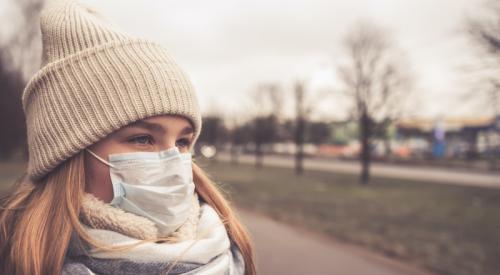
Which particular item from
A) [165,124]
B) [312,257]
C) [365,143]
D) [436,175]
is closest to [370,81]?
[365,143]

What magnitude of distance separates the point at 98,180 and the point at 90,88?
1.13 ft

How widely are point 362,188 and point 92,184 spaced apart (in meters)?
15.9

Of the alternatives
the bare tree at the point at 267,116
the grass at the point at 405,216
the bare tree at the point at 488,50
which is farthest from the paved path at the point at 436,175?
the bare tree at the point at 488,50

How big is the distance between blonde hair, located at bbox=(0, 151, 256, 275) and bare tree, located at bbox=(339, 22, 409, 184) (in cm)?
1788

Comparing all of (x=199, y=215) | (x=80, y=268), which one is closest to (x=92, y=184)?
(x=80, y=268)

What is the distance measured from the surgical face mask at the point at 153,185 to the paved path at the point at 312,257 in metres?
4.27

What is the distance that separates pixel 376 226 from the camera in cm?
884

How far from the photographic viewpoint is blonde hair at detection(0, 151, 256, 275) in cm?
124

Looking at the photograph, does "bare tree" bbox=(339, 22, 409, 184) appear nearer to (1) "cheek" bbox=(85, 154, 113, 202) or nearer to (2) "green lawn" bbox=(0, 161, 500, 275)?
(2) "green lawn" bbox=(0, 161, 500, 275)

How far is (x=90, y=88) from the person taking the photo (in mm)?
1394

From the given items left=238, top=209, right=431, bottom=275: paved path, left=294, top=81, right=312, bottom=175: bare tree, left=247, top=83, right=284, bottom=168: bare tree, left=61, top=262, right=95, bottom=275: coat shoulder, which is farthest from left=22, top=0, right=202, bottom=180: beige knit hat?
left=247, top=83, right=284, bottom=168: bare tree

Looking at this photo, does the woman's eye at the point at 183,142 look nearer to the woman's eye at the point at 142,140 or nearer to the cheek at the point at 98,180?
the woman's eye at the point at 142,140

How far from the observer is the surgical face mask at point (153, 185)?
139 cm

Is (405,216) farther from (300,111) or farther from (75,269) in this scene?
(300,111)
